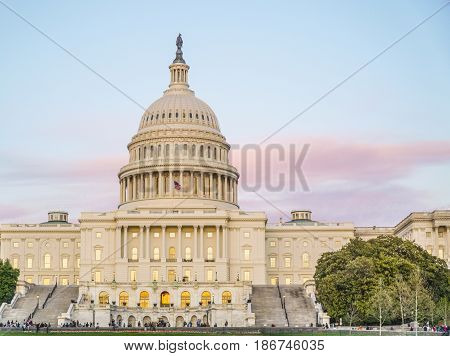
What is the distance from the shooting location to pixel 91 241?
6531 inches

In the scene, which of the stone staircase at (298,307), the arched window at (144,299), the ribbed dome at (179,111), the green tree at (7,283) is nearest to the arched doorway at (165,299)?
the arched window at (144,299)

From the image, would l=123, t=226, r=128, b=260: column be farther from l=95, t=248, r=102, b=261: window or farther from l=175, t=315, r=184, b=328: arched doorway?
l=175, t=315, r=184, b=328: arched doorway

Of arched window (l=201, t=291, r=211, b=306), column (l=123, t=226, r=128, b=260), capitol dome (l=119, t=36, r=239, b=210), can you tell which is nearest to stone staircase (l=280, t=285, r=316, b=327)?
arched window (l=201, t=291, r=211, b=306)

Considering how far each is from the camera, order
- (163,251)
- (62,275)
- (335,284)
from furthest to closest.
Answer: (62,275), (163,251), (335,284)

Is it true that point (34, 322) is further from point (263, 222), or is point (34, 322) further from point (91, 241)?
point (263, 222)

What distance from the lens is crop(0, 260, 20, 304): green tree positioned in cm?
13975

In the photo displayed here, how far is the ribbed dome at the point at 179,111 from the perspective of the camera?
604ft

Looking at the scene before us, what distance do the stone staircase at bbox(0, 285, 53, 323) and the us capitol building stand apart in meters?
0.20

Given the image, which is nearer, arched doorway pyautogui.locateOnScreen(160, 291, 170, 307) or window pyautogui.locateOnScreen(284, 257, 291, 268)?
arched doorway pyautogui.locateOnScreen(160, 291, 170, 307)

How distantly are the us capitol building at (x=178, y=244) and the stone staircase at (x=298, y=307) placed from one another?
0.60 ft

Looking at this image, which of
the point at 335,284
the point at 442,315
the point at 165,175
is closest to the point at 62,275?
the point at 165,175

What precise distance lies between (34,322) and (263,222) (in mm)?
50274

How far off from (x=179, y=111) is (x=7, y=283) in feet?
177

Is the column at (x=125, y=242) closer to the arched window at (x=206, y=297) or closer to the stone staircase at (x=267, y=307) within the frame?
the arched window at (x=206, y=297)
